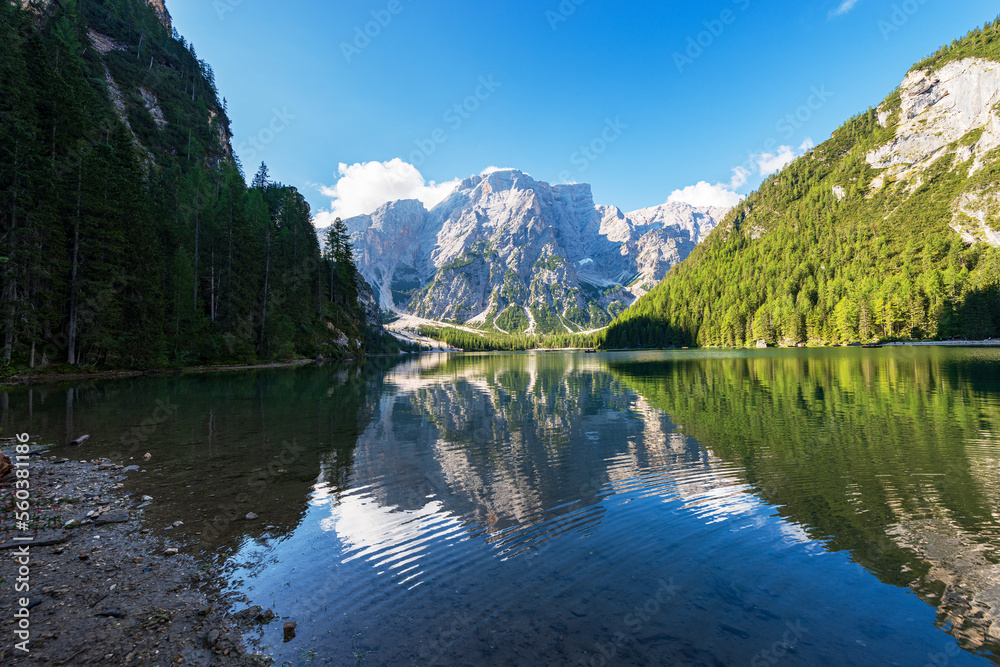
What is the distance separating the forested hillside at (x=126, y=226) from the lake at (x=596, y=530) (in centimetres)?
1907

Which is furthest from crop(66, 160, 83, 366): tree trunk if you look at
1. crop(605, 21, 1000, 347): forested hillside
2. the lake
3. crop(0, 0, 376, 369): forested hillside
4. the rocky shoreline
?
crop(605, 21, 1000, 347): forested hillside

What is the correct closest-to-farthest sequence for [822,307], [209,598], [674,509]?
[209,598], [674,509], [822,307]

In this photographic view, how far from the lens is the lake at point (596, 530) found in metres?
6.64

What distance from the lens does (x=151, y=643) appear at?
238 inches

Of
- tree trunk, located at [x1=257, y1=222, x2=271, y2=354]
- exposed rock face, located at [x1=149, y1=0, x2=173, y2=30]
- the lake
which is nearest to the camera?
the lake

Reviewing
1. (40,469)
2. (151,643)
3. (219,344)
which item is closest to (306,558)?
(151,643)

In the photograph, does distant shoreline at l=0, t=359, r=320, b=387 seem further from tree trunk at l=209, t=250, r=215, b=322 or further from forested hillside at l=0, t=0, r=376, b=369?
tree trunk at l=209, t=250, r=215, b=322

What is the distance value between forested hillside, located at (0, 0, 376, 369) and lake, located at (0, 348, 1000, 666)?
19.1 metres

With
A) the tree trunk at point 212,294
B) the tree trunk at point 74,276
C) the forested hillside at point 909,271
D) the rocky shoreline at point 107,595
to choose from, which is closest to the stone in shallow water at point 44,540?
the rocky shoreline at point 107,595

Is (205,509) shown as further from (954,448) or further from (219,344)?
(219,344)

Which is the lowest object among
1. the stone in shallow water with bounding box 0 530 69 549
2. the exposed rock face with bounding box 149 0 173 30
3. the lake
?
the lake

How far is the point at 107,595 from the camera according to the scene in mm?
7391

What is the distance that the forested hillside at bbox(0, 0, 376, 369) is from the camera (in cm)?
3924

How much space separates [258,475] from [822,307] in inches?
7644
